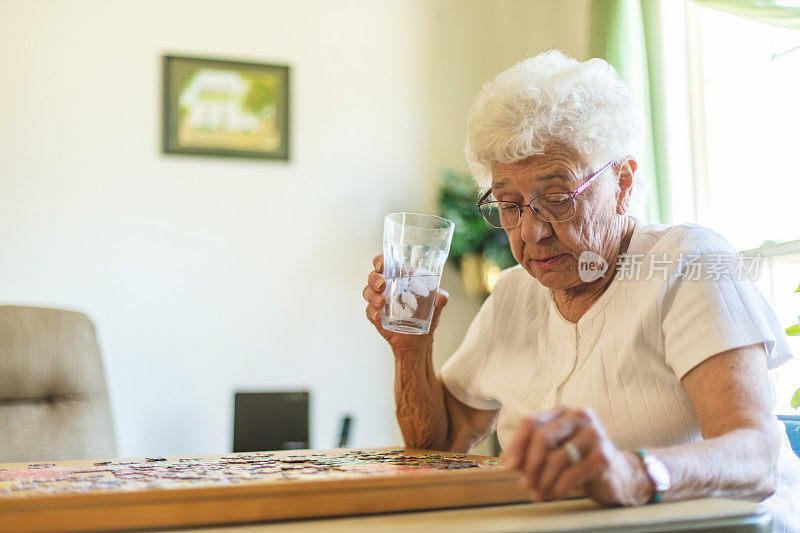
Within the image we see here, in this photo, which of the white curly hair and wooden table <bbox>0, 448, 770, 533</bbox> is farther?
the white curly hair

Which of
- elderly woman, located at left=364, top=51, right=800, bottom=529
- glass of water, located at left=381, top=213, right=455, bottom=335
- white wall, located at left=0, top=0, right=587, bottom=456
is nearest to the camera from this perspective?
elderly woman, located at left=364, top=51, right=800, bottom=529

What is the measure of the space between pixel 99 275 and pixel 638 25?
232cm

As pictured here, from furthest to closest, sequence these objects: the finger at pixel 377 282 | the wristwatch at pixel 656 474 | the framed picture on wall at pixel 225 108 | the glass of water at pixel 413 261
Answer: the framed picture on wall at pixel 225 108
the finger at pixel 377 282
the glass of water at pixel 413 261
the wristwatch at pixel 656 474

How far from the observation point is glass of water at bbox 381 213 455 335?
4.11 ft

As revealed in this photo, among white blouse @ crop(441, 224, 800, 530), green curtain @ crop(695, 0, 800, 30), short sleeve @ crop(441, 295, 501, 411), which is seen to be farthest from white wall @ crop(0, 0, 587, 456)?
white blouse @ crop(441, 224, 800, 530)

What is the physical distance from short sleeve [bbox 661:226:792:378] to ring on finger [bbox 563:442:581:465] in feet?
1.59

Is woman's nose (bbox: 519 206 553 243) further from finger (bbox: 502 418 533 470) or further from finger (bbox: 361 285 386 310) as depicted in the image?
finger (bbox: 502 418 533 470)

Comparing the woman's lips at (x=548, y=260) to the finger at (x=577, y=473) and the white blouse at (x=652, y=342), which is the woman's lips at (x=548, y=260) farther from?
the finger at (x=577, y=473)

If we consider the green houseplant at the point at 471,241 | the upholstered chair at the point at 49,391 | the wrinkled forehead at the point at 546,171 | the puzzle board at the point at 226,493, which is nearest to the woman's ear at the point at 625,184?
the wrinkled forehead at the point at 546,171

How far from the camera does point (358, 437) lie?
333 cm

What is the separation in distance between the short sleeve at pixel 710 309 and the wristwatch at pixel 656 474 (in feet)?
1.05

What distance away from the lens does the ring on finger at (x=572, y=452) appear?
2.36 ft

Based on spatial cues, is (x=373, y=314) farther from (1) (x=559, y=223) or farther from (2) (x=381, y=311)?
(1) (x=559, y=223)

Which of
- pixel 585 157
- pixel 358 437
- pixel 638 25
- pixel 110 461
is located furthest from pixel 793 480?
pixel 358 437
